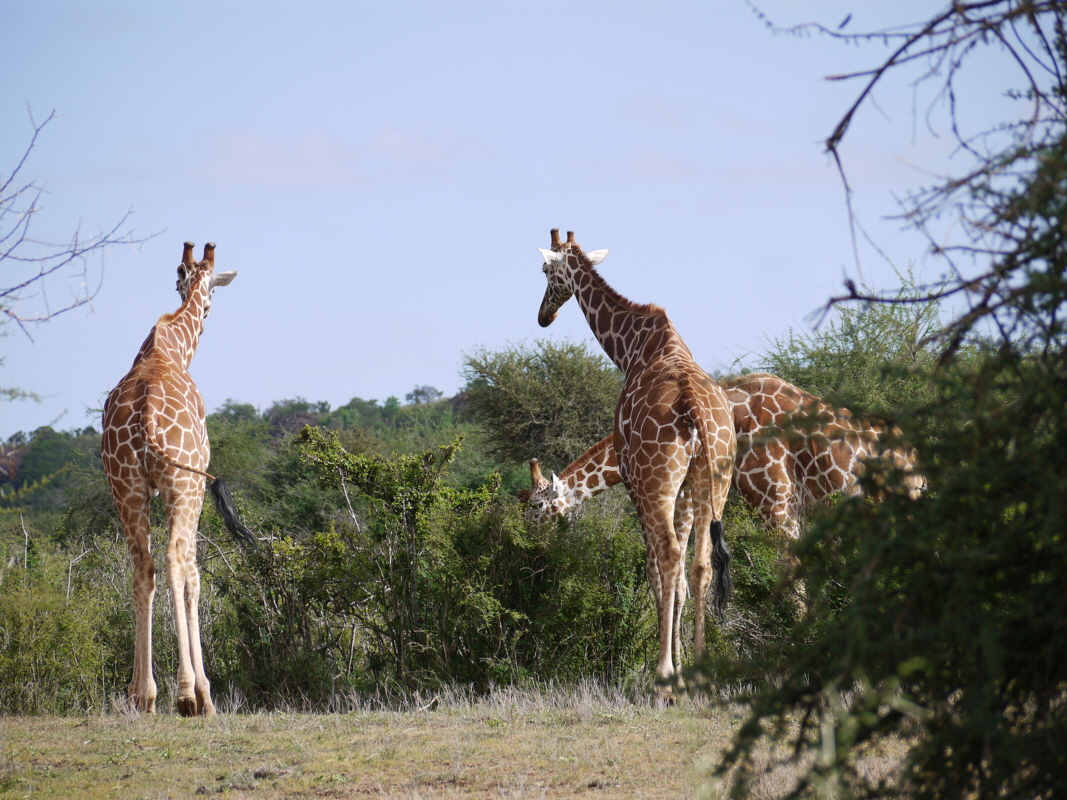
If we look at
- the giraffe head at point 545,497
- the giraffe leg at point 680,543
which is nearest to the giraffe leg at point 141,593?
the giraffe head at point 545,497

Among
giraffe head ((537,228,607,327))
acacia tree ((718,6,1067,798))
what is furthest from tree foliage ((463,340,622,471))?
acacia tree ((718,6,1067,798))

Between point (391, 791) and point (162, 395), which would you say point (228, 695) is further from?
point (391, 791)

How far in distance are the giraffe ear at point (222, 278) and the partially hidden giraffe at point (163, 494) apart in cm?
158

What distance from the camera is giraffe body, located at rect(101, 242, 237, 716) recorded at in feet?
23.2

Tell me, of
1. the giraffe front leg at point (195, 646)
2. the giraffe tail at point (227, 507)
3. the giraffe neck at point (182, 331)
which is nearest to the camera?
the giraffe front leg at point (195, 646)

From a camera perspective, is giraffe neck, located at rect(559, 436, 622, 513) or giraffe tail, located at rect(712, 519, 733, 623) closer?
giraffe tail, located at rect(712, 519, 733, 623)

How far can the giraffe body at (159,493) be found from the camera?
7.06 m

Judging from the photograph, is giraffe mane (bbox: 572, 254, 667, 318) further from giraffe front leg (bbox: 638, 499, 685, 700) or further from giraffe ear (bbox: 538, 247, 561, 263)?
giraffe front leg (bbox: 638, 499, 685, 700)

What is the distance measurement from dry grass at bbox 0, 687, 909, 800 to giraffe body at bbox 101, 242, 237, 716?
0.35 m

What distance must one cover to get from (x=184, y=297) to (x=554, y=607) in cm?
435

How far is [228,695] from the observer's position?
7.98 metres

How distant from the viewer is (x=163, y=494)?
7.20 meters

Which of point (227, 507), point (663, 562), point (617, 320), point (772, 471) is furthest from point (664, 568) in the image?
point (227, 507)

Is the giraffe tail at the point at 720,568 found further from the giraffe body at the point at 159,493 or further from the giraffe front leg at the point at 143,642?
the giraffe front leg at the point at 143,642
